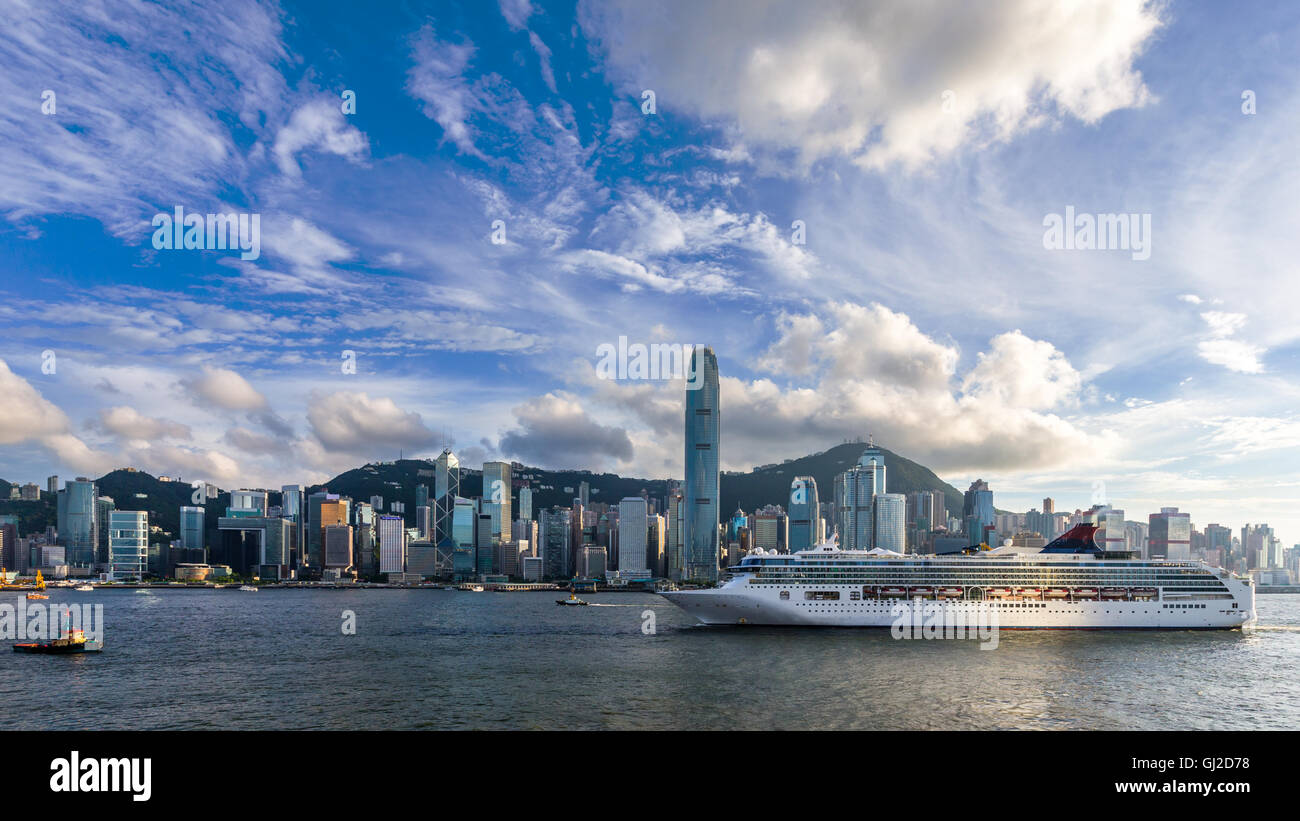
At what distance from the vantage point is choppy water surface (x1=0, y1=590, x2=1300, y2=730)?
117 ft

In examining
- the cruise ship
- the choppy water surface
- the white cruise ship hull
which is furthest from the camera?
the cruise ship


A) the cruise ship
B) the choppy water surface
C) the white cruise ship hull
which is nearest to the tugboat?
the choppy water surface

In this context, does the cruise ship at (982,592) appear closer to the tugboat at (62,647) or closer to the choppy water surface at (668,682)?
the choppy water surface at (668,682)

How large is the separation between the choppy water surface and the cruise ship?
254 cm

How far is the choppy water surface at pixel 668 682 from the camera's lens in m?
35.7

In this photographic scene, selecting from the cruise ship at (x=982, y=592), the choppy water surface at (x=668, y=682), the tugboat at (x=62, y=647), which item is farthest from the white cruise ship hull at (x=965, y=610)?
the tugboat at (x=62, y=647)

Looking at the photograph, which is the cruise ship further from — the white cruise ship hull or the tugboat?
the tugboat

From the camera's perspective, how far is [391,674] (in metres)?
49.0

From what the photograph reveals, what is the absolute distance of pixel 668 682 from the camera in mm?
45031

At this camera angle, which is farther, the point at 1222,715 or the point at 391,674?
the point at 391,674
